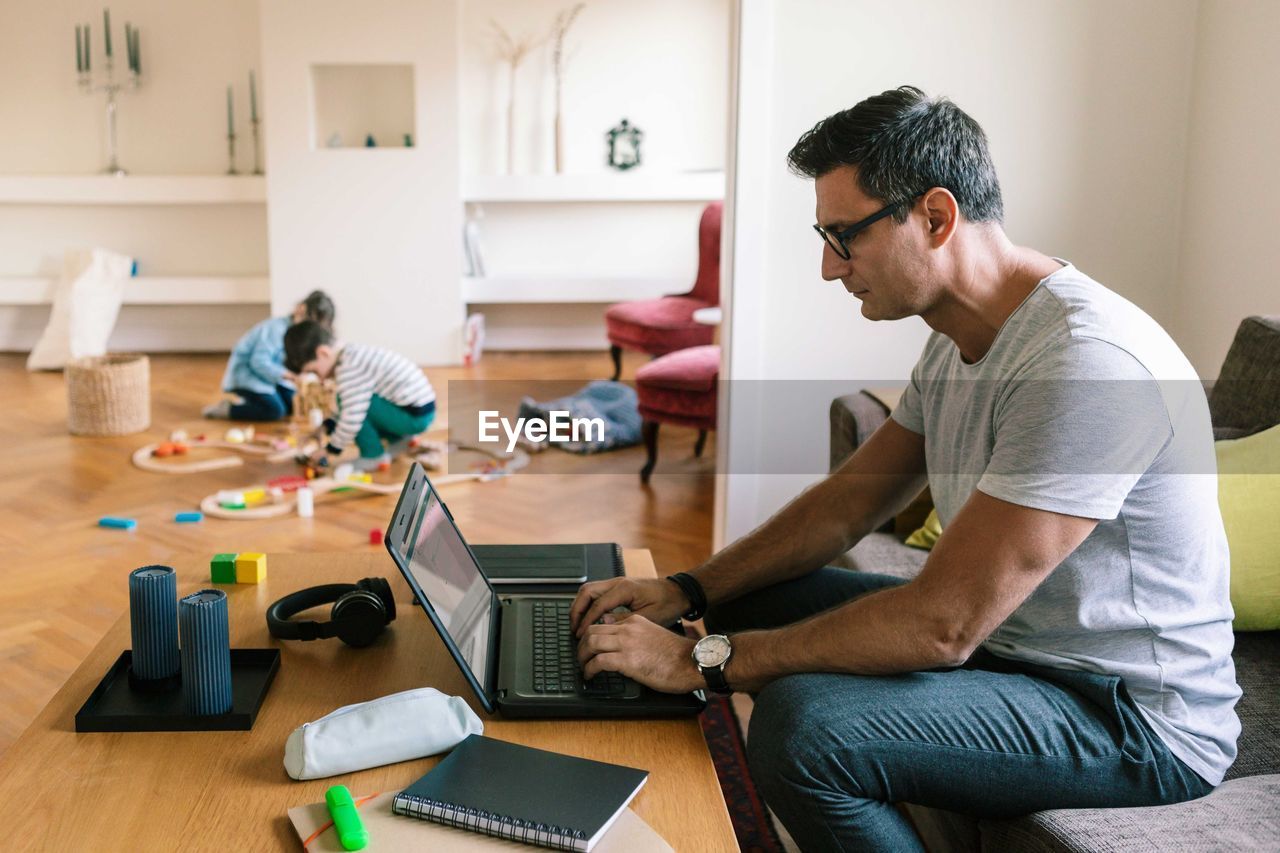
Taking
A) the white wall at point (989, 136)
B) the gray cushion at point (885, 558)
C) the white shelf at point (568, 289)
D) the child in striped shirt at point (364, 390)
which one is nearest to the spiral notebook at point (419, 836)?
the gray cushion at point (885, 558)

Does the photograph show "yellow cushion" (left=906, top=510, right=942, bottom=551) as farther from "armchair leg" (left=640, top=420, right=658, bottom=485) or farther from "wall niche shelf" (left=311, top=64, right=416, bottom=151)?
"wall niche shelf" (left=311, top=64, right=416, bottom=151)

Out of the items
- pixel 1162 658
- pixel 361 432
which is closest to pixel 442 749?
pixel 1162 658

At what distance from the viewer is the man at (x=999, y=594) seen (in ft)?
4.25

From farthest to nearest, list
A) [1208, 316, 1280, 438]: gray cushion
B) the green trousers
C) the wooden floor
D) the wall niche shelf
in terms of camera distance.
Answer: the wall niche shelf → the green trousers → the wooden floor → [1208, 316, 1280, 438]: gray cushion

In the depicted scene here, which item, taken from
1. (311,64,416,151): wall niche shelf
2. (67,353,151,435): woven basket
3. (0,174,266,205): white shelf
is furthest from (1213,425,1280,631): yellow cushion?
(0,174,266,205): white shelf

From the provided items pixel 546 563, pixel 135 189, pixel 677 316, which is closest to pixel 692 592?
pixel 546 563

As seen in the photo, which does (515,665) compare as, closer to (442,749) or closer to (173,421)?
(442,749)

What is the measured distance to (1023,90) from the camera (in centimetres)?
289

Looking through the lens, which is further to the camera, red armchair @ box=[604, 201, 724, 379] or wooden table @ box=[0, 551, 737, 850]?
red armchair @ box=[604, 201, 724, 379]

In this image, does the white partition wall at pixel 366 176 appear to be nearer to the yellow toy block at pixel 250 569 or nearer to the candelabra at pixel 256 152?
the candelabra at pixel 256 152

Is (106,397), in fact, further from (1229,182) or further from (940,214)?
(940,214)

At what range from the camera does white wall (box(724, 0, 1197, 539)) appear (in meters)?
2.86

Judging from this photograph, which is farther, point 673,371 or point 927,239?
point 673,371

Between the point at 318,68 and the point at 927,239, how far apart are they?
5814mm
